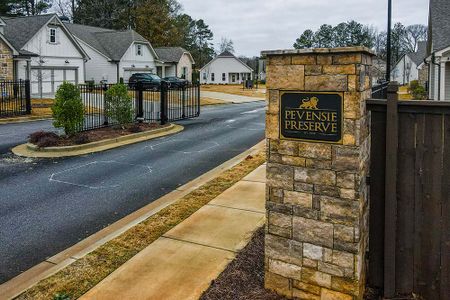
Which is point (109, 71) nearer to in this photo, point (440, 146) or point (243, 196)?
point (243, 196)

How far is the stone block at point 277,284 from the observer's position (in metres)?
4.02

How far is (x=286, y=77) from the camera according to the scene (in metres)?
3.84

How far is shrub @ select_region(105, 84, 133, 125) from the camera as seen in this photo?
1412 centimetres

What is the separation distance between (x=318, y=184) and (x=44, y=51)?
110 ft

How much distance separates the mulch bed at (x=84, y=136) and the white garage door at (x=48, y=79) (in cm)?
1792

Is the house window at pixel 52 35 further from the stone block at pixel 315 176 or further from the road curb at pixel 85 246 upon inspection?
the stone block at pixel 315 176

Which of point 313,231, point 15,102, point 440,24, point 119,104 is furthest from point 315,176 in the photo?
point 15,102

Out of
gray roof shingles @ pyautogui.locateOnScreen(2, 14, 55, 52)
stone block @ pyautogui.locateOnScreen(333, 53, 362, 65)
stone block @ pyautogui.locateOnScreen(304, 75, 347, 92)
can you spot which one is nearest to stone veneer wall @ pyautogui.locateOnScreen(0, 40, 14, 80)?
gray roof shingles @ pyautogui.locateOnScreen(2, 14, 55, 52)

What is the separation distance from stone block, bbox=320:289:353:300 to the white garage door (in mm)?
29949

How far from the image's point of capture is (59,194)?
778cm

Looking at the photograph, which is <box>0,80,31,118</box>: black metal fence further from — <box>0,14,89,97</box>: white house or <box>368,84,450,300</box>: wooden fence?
<box>368,84,450,300</box>: wooden fence

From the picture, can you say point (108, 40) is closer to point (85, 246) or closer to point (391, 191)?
point (85, 246)

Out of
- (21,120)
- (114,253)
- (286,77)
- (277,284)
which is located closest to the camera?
(286,77)

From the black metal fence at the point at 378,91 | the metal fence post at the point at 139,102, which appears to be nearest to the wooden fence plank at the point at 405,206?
the black metal fence at the point at 378,91
